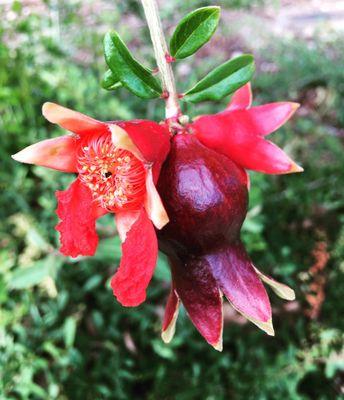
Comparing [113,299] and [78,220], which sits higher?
[78,220]

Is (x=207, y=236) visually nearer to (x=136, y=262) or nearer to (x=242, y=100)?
(x=136, y=262)

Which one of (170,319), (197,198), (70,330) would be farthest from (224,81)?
(70,330)

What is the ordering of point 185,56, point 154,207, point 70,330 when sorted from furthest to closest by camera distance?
1. point 70,330
2. point 185,56
3. point 154,207

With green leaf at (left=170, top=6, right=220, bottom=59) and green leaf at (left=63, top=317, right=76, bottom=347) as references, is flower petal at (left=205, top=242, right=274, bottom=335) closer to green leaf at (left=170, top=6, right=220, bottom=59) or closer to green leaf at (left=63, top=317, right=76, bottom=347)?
green leaf at (left=170, top=6, right=220, bottom=59)

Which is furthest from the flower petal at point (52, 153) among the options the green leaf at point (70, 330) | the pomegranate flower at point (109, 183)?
the green leaf at point (70, 330)

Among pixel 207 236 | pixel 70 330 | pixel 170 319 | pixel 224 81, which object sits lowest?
pixel 70 330

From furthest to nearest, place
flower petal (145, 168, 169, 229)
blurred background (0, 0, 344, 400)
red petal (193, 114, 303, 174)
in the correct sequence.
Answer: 1. blurred background (0, 0, 344, 400)
2. red petal (193, 114, 303, 174)
3. flower petal (145, 168, 169, 229)

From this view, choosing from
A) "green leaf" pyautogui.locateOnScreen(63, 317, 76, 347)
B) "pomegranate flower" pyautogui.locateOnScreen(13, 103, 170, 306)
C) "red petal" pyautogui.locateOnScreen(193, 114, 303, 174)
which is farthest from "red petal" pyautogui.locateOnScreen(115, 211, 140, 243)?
"green leaf" pyautogui.locateOnScreen(63, 317, 76, 347)
